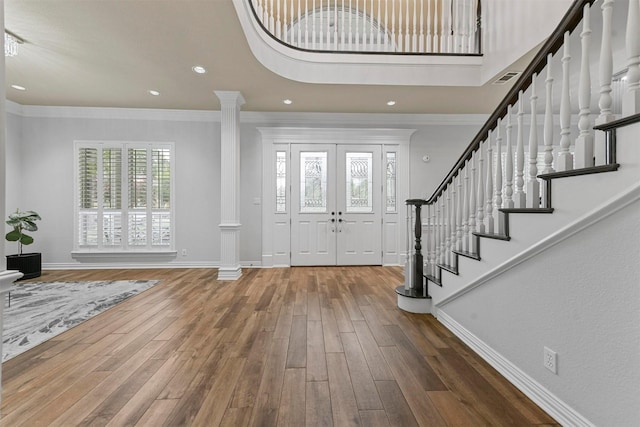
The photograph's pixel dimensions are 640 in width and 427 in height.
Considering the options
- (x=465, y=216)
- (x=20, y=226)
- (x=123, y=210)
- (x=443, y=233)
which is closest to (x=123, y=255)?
(x=123, y=210)

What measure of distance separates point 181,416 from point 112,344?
1292 mm

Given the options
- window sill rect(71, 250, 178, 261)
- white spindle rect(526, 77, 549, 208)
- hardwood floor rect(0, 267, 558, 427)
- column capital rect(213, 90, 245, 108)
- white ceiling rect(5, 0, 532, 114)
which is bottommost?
hardwood floor rect(0, 267, 558, 427)

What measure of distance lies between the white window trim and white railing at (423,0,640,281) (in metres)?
4.54

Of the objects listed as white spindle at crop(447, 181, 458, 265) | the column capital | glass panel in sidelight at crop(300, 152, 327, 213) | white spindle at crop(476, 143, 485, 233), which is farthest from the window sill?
white spindle at crop(476, 143, 485, 233)

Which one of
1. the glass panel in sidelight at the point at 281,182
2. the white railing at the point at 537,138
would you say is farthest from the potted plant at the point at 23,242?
the white railing at the point at 537,138

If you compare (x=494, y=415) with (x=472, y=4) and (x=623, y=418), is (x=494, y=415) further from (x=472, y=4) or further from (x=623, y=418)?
(x=472, y=4)

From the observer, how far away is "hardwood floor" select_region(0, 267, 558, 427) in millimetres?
1577

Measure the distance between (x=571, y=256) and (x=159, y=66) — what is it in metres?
4.51

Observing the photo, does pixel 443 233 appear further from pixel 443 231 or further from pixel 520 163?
pixel 520 163

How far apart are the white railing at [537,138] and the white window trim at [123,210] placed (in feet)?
14.9

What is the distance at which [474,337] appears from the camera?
2271 mm

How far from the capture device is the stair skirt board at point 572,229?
1.17m

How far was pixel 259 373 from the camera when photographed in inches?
77.7

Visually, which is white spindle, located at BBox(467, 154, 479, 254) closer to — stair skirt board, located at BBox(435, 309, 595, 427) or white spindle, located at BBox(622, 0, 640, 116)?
stair skirt board, located at BBox(435, 309, 595, 427)
